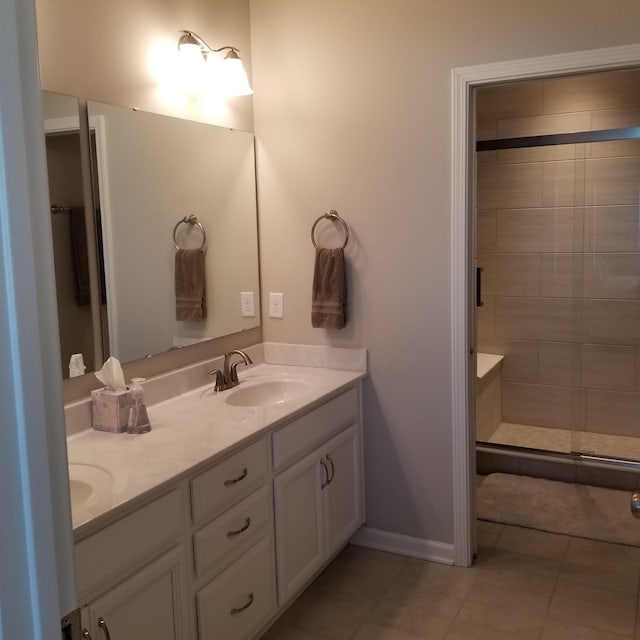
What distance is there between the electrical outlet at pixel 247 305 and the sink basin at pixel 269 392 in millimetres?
355

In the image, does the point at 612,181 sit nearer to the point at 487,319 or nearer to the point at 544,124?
the point at 544,124

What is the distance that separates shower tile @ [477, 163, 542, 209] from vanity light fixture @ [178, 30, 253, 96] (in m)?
1.96

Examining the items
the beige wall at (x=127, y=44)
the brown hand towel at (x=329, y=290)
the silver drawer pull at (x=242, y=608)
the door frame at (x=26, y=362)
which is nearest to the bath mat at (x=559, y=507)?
the brown hand towel at (x=329, y=290)

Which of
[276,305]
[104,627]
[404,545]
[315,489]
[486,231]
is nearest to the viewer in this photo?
[104,627]

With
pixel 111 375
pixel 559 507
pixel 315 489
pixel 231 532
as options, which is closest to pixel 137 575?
pixel 231 532

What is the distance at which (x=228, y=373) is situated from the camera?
107 inches

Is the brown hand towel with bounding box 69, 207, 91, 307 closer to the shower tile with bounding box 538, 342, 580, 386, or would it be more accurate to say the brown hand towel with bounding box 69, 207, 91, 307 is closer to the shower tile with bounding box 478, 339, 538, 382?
the shower tile with bounding box 478, 339, 538, 382

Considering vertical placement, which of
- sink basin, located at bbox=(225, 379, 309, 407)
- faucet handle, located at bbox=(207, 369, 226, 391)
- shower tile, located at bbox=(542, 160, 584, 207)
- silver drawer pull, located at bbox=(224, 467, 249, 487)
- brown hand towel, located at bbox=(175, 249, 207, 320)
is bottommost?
silver drawer pull, located at bbox=(224, 467, 249, 487)

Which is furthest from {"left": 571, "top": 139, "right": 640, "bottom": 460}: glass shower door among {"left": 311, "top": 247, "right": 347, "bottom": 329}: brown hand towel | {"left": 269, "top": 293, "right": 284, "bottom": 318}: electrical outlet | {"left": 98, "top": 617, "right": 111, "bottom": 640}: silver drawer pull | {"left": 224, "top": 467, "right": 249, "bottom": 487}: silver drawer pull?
{"left": 98, "top": 617, "right": 111, "bottom": 640}: silver drawer pull

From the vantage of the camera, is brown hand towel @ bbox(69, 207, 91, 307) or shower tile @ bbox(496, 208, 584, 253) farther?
shower tile @ bbox(496, 208, 584, 253)

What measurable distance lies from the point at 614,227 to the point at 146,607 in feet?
11.1

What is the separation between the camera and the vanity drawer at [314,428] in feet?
7.67

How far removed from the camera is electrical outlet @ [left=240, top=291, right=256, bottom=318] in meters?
3.02

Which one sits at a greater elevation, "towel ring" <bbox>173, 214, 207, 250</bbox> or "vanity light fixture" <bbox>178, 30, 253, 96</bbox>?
"vanity light fixture" <bbox>178, 30, 253, 96</bbox>
